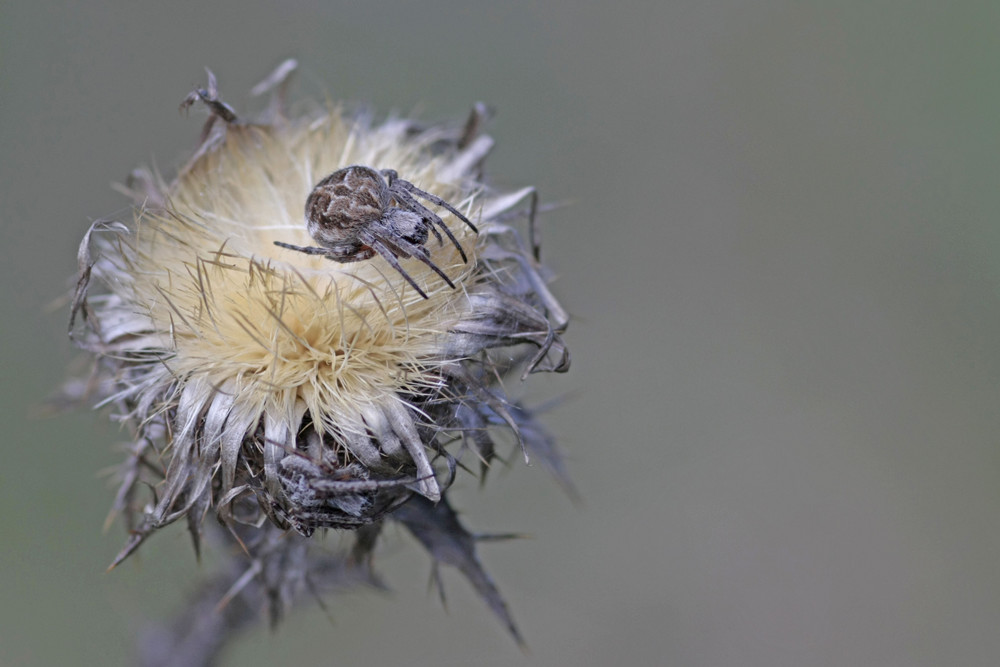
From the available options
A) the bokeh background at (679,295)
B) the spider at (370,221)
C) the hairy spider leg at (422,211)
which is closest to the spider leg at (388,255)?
the spider at (370,221)

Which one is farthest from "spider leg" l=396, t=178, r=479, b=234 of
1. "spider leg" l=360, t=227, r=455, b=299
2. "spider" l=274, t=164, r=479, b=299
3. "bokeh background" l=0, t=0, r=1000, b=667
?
"bokeh background" l=0, t=0, r=1000, b=667

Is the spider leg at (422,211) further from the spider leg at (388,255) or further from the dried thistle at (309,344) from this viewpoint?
the spider leg at (388,255)

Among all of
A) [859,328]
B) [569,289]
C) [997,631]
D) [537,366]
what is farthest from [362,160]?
[997,631]

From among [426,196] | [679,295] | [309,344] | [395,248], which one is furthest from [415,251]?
[679,295]

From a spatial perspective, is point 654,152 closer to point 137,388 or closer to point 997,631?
point 997,631

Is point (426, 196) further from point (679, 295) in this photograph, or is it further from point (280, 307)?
point (679, 295)

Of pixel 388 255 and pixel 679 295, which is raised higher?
pixel 388 255

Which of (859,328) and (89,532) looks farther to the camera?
(859,328)
